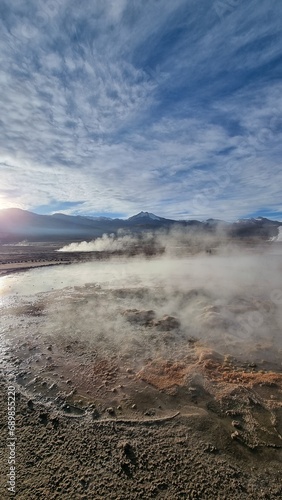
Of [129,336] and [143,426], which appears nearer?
[143,426]

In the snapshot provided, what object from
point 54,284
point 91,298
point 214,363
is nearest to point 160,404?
point 214,363

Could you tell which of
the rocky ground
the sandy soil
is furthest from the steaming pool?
the rocky ground

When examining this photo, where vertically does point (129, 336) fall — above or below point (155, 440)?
above

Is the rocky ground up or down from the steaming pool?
down

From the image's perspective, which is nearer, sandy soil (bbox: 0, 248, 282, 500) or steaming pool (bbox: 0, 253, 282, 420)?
sandy soil (bbox: 0, 248, 282, 500)

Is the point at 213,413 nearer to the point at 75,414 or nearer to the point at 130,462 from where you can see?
the point at 130,462

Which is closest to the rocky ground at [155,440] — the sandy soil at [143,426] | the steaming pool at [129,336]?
the sandy soil at [143,426]

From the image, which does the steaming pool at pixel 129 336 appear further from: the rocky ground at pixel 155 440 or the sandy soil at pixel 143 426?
the rocky ground at pixel 155 440

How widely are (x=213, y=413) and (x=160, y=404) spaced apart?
104 cm

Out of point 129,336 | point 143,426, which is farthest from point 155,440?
point 129,336

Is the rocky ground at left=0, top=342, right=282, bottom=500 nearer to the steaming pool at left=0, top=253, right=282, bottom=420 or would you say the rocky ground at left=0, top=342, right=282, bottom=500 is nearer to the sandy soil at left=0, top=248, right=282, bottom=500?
the sandy soil at left=0, top=248, right=282, bottom=500

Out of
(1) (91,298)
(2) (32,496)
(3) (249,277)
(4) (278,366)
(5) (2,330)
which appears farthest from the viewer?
(3) (249,277)

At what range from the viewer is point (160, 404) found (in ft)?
17.3

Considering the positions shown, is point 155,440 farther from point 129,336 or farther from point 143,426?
point 129,336
